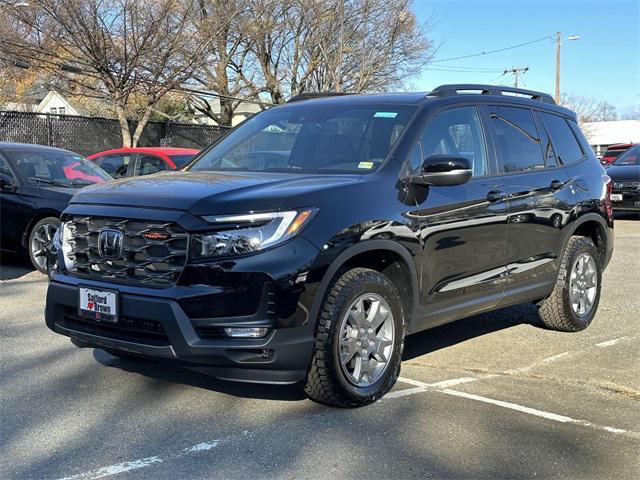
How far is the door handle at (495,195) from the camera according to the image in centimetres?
499

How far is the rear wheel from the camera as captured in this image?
27.6ft

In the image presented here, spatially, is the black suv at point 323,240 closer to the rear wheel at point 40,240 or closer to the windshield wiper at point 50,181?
Result: the rear wheel at point 40,240

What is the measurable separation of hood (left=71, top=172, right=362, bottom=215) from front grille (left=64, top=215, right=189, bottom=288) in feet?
0.39

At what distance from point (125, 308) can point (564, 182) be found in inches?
151

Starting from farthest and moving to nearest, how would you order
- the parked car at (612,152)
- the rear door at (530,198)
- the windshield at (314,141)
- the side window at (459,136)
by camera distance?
the parked car at (612,152), the rear door at (530,198), the side window at (459,136), the windshield at (314,141)

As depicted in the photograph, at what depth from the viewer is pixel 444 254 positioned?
4.61 metres

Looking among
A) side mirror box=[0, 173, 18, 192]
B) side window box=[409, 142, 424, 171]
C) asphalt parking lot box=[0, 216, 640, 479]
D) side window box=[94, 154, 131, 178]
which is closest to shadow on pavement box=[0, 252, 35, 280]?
Result: side mirror box=[0, 173, 18, 192]

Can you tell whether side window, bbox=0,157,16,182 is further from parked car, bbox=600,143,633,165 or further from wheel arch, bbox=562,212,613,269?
parked car, bbox=600,143,633,165

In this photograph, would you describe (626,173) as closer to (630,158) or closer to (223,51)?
(630,158)

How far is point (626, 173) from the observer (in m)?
15.3

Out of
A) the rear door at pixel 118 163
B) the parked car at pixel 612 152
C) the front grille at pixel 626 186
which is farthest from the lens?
the parked car at pixel 612 152

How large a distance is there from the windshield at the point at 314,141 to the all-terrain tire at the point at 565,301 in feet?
7.19

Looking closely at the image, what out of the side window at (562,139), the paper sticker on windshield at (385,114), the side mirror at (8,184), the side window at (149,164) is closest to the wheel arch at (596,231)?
the side window at (562,139)

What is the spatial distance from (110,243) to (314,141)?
1.65 meters
